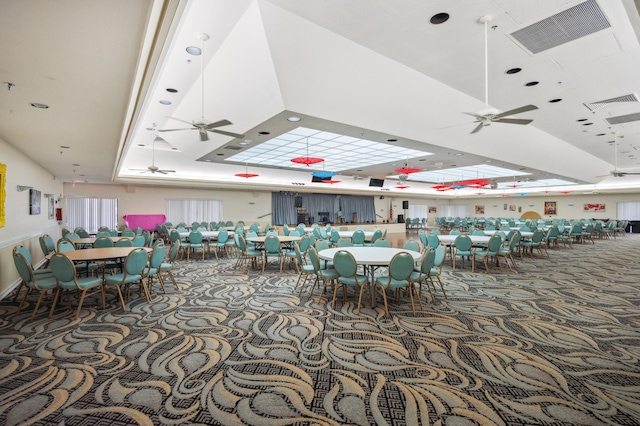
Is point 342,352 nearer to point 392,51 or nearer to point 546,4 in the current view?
point 392,51

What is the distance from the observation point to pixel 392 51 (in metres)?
4.09

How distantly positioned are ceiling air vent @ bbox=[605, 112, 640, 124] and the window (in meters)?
18.7

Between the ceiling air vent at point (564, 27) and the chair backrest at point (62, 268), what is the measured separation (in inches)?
254

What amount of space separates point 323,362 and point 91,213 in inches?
644

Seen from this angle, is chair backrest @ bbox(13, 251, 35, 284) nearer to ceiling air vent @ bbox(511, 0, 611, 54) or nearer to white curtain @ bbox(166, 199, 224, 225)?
ceiling air vent @ bbox(511, 0, 611, 54)

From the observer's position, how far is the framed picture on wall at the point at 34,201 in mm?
7789

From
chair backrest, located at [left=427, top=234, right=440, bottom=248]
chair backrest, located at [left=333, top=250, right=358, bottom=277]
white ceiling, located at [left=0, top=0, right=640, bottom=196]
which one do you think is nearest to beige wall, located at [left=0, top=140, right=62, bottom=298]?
white ceiling, located at [left=0, top=0, right=640, bottom=196]

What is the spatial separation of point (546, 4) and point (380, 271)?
5.64 meters

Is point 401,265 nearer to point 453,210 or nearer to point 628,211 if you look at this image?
point 628,211

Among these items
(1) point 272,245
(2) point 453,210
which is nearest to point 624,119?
(1) point 272,245

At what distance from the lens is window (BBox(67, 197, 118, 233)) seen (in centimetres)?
1457

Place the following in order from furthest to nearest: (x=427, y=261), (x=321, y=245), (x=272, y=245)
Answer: (x=272, y=245) < (x=321, y=245) < (x=427, y=261)

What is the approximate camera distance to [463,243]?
25.1 feet

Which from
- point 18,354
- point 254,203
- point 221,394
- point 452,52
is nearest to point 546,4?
point 452,52
